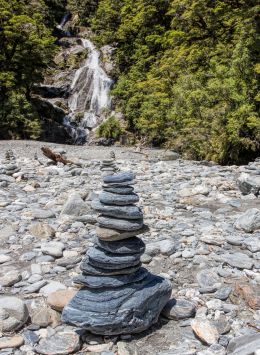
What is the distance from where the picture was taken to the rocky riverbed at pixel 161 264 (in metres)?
3.15

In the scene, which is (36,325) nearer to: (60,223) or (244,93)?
(60,223)

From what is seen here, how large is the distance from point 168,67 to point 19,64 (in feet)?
40.1

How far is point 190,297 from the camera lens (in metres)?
3.85

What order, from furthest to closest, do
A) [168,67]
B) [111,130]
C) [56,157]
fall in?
[111,130] < [168,67] < [56,157]

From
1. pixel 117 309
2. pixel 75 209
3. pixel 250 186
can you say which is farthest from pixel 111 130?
pixel 117 309

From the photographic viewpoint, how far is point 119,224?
3.46m

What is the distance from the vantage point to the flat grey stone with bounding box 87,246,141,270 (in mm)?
3365

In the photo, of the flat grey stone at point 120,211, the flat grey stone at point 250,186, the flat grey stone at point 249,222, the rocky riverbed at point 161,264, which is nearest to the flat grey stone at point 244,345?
the rocky riverbed at point 161,264

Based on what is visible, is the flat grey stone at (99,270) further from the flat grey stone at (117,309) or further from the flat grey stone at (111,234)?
the flat grey stone at (111,234)

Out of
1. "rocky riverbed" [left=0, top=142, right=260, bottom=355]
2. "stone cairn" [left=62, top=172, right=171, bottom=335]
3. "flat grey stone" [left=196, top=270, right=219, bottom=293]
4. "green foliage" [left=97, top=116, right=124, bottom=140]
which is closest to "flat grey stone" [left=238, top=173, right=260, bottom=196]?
"rocky riverbed" [left=0, top=142, right=260, bottom=355]

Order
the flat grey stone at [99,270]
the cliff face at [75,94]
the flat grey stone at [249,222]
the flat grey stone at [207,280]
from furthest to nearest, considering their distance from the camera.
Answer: the cliff face at [75,94], the flat grey stone at [249,222], the flat grey stone at [207,280], the flat grey stone at [99,270]

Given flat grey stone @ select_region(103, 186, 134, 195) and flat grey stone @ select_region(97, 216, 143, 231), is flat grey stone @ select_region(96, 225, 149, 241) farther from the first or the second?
flat grey stone @ select_region(103, 186, 134, 195)

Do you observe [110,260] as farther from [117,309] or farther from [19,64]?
[19,64]

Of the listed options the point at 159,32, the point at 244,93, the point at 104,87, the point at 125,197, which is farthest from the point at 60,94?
the point at 125,197
